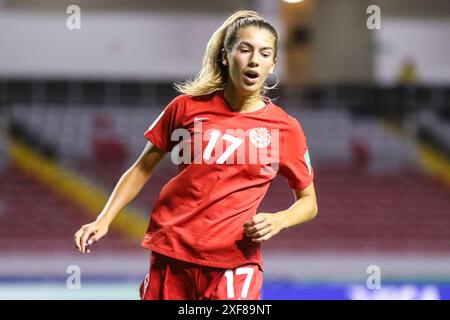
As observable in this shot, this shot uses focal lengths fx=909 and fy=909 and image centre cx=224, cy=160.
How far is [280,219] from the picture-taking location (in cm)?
279

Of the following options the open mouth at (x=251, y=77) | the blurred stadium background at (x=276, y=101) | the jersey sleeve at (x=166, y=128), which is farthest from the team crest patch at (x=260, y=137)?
the blurred stadium background at (x=276, y=101)

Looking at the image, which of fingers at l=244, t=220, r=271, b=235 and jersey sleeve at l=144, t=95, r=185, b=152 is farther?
jersey sleeve at l=144, t=95, r=185, b=152

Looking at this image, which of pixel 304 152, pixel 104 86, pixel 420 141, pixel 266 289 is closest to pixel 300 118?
pixel 420 141

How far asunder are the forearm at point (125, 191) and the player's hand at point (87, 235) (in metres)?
0.07

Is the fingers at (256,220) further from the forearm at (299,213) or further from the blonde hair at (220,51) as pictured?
the blonde hair at (220,51)

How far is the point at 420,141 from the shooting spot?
11492 millimetres

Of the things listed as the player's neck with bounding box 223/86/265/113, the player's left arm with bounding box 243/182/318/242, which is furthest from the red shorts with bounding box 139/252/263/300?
the player's neck with bounding box 223/86/265/113

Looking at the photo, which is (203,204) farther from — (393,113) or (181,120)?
(393,113)

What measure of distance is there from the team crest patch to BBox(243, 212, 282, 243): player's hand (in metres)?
0.27

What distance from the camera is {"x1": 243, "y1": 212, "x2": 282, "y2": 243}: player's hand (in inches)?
106

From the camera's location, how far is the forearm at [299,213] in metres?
2.84

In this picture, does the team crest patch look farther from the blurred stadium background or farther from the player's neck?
the blurred stadium background

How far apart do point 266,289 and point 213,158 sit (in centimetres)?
416

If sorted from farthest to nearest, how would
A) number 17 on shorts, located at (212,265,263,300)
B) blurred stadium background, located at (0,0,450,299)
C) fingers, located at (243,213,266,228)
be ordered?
blurred stadium background, located at (0,0,450,299)
number 17 on shorts, located at (212,265,263,300)
fingers, located at (243,213,266,228)
